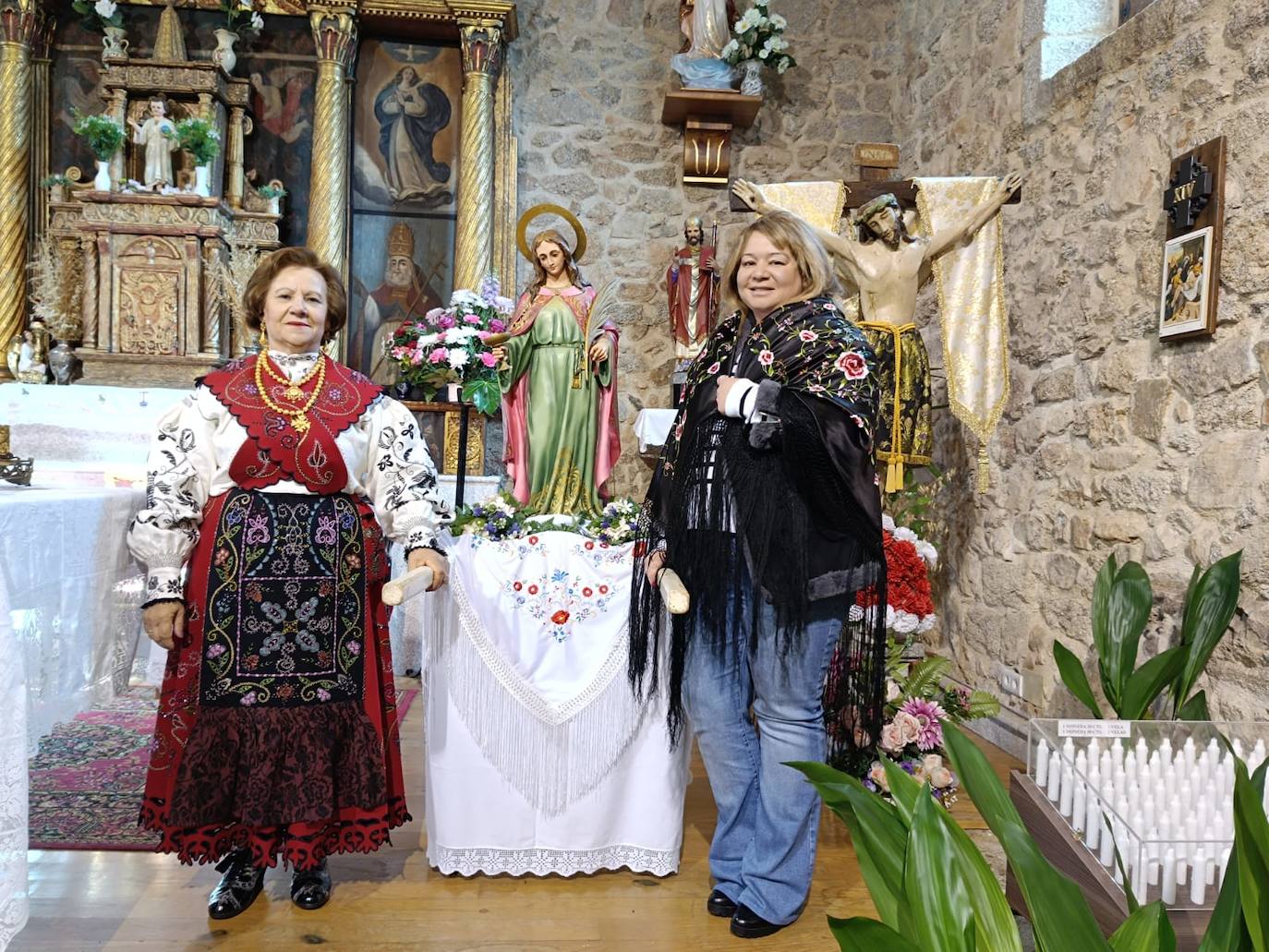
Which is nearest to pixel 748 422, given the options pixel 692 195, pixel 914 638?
pixel 914 638

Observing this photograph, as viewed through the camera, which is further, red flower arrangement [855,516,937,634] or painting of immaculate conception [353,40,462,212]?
painting of immaculate conception [353,40,462,212]

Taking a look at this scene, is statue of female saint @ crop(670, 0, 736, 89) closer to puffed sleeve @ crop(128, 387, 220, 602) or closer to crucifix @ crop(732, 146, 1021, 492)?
crucifix @ crop(732, 146, 1021, 492)

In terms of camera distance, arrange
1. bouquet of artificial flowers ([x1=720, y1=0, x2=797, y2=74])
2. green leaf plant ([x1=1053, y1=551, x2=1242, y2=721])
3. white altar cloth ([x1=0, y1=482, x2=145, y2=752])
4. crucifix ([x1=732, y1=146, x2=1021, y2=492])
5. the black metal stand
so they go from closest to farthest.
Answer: white altar cloth ([x1=0, y1=482, x2=145, y2=752]) → green leaf plant ([x1=1053, y1=551, x2=1242, y2=721]) → the black metal stand → crucifix ([x1=732, y1=146, x2=1021, y2=492]) → bouquet of artificial flowers ([x1=720, y1=0, x2=797, y2=74])

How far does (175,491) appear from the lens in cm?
208

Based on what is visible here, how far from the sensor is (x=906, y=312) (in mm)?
3654

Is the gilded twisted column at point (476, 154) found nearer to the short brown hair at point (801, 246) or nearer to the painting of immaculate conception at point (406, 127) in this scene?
the painting of immaculate conception at point (406, 127)

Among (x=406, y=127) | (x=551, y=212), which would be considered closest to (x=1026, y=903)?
(x=551, y=212)

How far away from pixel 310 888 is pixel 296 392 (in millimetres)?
1219

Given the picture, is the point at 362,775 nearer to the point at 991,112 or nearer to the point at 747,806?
the point at 747,806

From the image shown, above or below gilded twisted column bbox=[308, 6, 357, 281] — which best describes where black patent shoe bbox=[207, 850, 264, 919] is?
below

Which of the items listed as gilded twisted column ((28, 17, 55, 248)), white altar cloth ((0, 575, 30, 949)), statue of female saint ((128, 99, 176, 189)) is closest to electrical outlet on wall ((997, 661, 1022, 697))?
white altar cloth ((0, 575, 30, 949))

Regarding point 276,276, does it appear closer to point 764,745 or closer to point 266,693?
point 266,693

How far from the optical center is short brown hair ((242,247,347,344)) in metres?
2.17

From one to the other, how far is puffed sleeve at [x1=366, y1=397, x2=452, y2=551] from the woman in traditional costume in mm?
16
